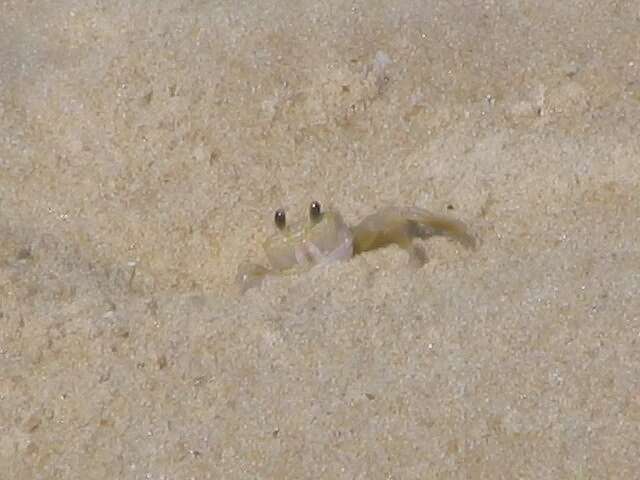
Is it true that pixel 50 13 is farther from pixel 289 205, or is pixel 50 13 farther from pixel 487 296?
pixel 487 296

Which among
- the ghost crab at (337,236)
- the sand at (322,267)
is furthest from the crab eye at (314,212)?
the sand at (322,267)

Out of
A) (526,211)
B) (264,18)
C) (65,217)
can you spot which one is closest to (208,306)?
(65,217)

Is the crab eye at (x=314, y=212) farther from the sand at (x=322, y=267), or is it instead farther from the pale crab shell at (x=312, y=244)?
the sand at (x=322, y=267)

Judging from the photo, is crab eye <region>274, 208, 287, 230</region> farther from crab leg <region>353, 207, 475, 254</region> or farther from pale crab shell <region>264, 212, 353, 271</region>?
crab leg <region>353, 207, 475, 254</region>

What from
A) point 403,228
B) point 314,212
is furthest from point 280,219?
point 403,228

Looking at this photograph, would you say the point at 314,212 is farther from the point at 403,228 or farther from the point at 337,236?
the point at 403,228

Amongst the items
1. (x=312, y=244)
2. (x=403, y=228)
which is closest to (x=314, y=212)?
(x=312, y=244)
